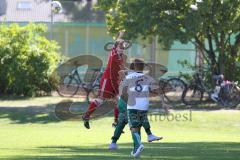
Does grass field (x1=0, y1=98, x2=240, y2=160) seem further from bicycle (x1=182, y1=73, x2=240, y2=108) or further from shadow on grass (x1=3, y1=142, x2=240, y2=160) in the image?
bicycle (x1=182, y1=73, x2=240, y2=108)

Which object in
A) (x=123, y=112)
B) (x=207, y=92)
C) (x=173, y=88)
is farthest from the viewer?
(x=173, y=88)

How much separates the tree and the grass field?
3172 mm

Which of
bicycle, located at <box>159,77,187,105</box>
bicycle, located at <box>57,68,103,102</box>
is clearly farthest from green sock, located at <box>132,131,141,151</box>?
bicycle, located at <box>159,77,187,105</box>

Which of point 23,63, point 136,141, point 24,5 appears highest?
point 24,5

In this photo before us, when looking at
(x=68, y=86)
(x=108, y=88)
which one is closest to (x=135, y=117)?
(x=108, y=88)

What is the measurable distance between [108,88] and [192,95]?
1214 centimetres

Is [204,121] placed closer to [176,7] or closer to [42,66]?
[176,7]

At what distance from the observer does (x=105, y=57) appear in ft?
109

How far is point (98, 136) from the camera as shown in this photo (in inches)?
651

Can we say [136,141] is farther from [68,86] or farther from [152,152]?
[68,86]

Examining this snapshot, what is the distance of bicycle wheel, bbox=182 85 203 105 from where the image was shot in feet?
83.8

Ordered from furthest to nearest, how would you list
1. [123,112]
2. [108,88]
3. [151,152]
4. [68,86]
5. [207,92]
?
[68,86] → [207,92] → [108,88] → [123,112] → [151,152]

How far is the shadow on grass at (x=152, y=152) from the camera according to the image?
1058cm

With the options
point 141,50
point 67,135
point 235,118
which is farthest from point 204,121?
point 141,50
